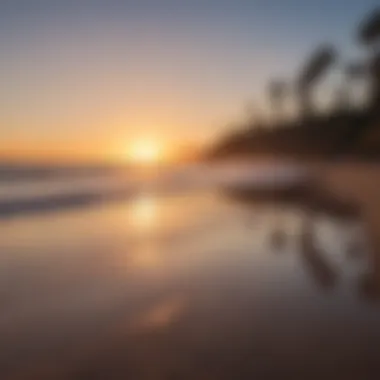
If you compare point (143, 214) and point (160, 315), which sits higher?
point (143, 214)

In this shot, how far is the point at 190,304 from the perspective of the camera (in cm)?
524

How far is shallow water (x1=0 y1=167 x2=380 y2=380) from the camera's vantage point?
3.72 m

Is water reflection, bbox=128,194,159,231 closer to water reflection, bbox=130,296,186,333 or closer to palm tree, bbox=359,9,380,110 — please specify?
water reflection, bbox=130,296,186,333

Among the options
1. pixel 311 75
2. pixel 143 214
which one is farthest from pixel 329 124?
pixel 143 214

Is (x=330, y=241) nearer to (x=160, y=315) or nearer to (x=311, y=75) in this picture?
(x=160, y=315)

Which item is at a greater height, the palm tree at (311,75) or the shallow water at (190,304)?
the palm tree at (311,75)

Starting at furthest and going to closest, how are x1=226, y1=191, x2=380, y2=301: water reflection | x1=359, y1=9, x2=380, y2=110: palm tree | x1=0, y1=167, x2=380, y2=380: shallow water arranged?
x1=359, y1=9, x2=380, y2=110: palm tree → x1=226, y1=191, x2=380, y2=301: water reflection → x1=0, y1=167, x2=380, y2=380: shallow water

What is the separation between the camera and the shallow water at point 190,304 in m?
3.72

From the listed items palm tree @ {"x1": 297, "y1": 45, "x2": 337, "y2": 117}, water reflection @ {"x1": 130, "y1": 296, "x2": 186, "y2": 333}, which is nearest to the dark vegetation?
palm tree @ {"x1": 297, "y1": 45, "x2": 337, "y2": 117}

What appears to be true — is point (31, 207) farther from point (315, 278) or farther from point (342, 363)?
point (342, 363)

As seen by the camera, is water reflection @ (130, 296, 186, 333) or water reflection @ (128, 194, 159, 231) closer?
water reflection @ (130, 296, 186, 333)

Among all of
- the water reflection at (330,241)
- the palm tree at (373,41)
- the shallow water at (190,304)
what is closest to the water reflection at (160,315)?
the shallow water at (190,304)

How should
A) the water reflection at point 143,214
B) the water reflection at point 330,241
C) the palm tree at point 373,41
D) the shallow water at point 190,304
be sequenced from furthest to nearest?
the palm tree at point 373,41 < the water reflection at point 143,214 < the water reflection at point 330,241 < the shallow water at point 190,304

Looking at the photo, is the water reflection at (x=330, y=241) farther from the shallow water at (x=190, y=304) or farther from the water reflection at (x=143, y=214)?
the water reflection at (x=143, y=214)
